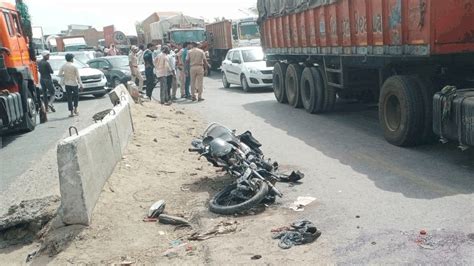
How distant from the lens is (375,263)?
3.75 m

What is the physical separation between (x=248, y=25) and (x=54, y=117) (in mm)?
14053

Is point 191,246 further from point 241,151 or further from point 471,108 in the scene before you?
point 471,108

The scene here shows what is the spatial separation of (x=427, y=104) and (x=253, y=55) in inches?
452

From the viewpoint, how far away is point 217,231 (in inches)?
184

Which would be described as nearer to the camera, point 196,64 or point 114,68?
point 196,64

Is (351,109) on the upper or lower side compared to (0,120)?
lower

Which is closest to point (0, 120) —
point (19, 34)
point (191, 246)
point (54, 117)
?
point (19, 34)

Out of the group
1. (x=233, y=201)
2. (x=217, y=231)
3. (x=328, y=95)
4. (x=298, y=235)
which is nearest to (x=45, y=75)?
(x=328, y=95)

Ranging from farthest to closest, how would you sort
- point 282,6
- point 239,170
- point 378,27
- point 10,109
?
Result: point 282,6 < point 10,109 < point 378,27 < point 239,170

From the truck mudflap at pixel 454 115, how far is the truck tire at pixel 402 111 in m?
0.44

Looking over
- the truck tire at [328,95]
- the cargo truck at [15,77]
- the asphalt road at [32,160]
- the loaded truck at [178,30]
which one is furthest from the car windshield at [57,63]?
the truck tire at [328,95]

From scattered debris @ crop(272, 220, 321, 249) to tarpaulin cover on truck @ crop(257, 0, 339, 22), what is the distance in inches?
232

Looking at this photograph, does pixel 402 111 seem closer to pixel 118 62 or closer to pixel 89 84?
pixel 89 84

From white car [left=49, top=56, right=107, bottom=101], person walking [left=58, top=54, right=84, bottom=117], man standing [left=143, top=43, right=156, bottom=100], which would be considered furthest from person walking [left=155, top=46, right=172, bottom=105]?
white car [left=49, top=56, right=107, bottom=101]
